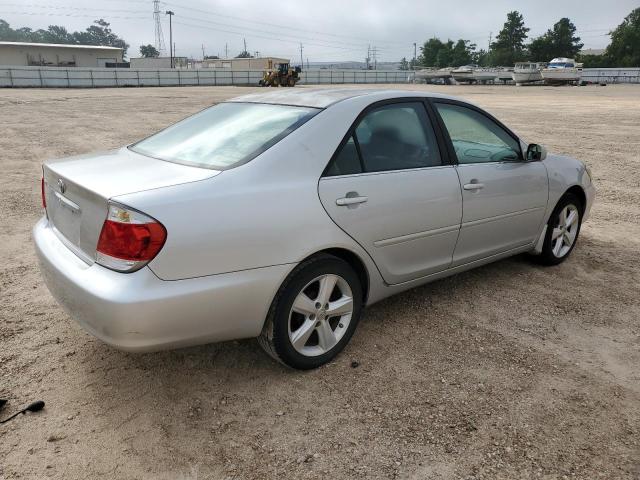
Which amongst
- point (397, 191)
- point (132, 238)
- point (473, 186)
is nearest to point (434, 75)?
point (473, 186)

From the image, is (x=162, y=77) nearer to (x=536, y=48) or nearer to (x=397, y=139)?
(x=397, y=139)

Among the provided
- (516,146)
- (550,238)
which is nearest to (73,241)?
(516,146)

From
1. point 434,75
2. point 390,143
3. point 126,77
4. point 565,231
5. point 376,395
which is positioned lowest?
point 376,395

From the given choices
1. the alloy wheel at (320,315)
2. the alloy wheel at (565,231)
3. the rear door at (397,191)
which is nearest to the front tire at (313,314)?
the alloy wheel at (320,315)

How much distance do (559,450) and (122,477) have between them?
78.2 inches

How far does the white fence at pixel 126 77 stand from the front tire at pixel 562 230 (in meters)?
42.7

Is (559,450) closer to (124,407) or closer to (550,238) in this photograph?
(124,407)

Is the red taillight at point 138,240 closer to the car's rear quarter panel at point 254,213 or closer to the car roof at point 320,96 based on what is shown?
the car's rear quarter panel at point 254,213

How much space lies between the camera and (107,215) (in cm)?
253

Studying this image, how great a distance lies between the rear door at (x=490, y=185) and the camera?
3.83 metres

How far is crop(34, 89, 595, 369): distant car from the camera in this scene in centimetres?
249

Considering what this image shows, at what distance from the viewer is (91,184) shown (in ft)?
8.92

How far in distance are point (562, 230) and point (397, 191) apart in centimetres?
233

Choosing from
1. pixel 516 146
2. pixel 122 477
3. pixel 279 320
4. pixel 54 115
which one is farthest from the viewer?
pixel 54 115
